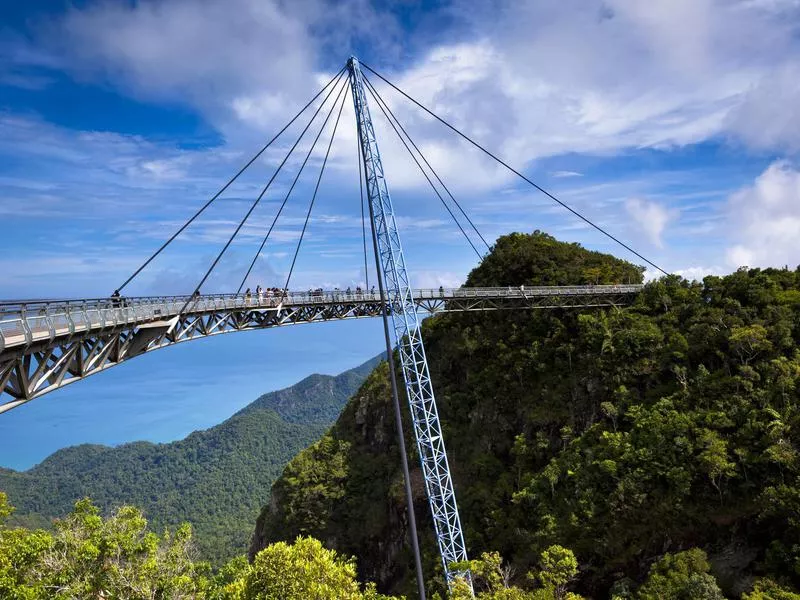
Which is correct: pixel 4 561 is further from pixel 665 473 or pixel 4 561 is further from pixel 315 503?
pixel 315 503

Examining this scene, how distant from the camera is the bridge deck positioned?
13.1 m

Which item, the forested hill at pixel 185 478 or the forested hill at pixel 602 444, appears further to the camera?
the forested hill at pixel 185 478

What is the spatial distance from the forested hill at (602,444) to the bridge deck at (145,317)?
162 inches

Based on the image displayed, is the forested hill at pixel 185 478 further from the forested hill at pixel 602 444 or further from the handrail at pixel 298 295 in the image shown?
the handrail at pixel 298 295

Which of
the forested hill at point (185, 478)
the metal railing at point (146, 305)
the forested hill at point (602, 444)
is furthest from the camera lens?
the forested hill at point (185, 478)

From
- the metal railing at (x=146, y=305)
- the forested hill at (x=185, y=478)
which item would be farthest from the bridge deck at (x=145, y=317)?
the forested hill at (x=185, y=478)

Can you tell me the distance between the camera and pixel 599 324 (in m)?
35.6

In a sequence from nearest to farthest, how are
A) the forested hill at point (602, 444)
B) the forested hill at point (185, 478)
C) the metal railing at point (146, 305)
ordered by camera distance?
the metal railing at point (146, 305) → the forested hill at point (602, 444) → the forested hill at point (185, 478)

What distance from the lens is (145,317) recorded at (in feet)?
64.0

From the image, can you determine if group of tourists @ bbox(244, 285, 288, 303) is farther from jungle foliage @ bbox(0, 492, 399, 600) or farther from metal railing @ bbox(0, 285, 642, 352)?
jungle foliage @ bbox(0, 492, 399, 600)

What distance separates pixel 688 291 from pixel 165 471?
148685 mm

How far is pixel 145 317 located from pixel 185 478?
452 feet

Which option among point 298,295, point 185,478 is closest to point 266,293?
point 298,295

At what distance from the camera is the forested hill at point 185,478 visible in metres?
113
